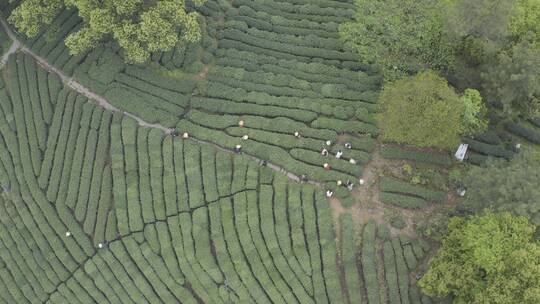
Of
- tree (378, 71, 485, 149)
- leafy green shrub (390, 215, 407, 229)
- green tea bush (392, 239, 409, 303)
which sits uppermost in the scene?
tree (378, 71, 485, 149)

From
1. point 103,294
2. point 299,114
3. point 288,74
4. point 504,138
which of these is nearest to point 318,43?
point 288,74

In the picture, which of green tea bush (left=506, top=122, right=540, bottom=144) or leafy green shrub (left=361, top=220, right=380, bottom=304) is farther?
green tea bush (left=506, top=122, right=540, bottom=144)

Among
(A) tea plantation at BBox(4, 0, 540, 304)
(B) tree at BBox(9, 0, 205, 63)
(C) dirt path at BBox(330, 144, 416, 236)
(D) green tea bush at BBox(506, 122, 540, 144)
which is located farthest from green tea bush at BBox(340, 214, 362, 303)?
(B) tree at BBox(9, 0, 205, 63)

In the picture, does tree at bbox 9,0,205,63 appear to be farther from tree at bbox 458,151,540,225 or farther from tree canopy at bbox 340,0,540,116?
tree at bbox 458,151,540,225

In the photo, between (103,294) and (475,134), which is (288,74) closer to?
(475,134)

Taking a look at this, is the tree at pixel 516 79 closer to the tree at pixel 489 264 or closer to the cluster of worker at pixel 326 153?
the tree at pixel 489 264

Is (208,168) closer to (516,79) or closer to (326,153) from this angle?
(326,153)

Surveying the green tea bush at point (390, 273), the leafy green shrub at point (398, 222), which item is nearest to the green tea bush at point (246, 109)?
the leafy green shrub at point (398, 222)
